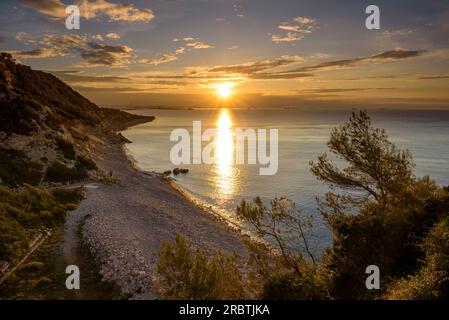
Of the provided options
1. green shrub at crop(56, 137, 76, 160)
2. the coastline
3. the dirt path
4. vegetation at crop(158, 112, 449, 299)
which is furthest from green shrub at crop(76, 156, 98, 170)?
vegetation at crop(158, 112, 449, 299)

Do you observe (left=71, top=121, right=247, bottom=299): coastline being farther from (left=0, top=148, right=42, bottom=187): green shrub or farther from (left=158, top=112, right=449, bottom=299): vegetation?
(left=0, top=148, right=42, bottom=187): green shrub

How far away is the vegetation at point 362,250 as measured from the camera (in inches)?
591

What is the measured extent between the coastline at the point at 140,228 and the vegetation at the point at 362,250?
6.38 meters

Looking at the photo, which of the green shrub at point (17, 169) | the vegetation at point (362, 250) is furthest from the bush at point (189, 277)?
the green shrub at point (17, 169)

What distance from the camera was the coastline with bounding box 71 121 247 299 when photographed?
24.0m

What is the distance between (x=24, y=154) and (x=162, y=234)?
98.9ft

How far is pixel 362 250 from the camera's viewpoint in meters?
20.0

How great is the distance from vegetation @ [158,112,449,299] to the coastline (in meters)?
6.38

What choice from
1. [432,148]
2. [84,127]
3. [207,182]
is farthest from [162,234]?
[432,148]

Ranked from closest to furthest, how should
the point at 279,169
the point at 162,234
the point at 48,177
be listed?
the point at 162,234, the point at 48,177, the point at 279,169

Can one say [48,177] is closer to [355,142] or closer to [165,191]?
[165,191]

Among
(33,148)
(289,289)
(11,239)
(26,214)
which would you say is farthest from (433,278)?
(33,148)

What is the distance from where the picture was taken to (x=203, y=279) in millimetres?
14852

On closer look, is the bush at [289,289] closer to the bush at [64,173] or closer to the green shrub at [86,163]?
the bush at [64,173]
